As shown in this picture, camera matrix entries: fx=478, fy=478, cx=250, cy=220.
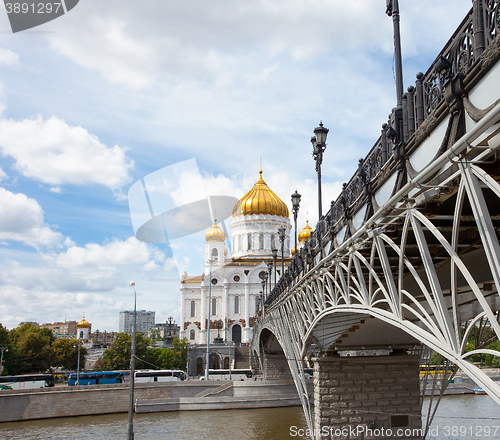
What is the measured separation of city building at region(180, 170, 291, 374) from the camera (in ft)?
220

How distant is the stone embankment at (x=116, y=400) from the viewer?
3150cm

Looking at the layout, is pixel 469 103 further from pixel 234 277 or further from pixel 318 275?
pixel 234 277

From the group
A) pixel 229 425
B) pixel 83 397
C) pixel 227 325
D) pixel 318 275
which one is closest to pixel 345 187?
pixel 318 275

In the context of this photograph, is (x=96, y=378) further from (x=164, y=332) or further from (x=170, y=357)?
(x=164, y=332)

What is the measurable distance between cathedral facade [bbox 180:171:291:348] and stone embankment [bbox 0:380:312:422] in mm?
29298

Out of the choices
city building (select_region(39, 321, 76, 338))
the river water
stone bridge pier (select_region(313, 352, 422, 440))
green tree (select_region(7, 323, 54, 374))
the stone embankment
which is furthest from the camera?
city building (select_region(39, 321, 76, 338))

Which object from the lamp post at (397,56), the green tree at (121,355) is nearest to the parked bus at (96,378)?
the green tree at (121,355)

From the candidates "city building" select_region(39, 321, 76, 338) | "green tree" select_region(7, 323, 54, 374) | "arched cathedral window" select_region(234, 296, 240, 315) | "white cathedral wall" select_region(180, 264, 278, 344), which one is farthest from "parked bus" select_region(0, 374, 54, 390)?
"city building" select_region(39, 321, 76, 338)

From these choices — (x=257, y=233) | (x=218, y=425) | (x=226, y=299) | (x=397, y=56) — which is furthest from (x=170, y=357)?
(x=397, y=56)

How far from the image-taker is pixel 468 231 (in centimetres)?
670

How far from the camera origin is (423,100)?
6.14 meters

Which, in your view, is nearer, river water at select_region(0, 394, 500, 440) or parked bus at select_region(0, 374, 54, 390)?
river water at select_region(0, 394, 500, 440)

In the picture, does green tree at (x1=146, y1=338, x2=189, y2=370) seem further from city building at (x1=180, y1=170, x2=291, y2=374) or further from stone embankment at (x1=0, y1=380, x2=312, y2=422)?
stone embankment at (x1=0, y1=380, x2=312, y2=422)

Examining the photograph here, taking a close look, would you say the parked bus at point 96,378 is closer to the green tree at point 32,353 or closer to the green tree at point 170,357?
the green tree at point 32,353
